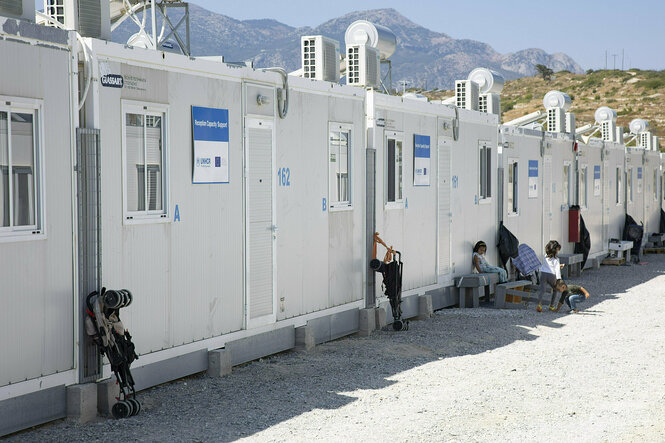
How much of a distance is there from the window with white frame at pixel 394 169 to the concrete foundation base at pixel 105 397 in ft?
16.6

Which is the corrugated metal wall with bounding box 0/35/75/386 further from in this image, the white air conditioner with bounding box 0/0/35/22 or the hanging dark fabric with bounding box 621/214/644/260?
the hanging dark fabric with bounding box 621/214/644/260

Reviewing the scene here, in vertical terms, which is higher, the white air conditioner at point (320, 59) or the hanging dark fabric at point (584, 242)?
the white air conditioner at point (320, 59)

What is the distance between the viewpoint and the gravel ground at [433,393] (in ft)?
19.2

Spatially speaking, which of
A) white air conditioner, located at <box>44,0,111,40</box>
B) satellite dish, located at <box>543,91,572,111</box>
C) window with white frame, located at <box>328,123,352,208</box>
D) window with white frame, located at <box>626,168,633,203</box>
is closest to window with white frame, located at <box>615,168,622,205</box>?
window with white frame, located at <box>626,168,633,203</box>

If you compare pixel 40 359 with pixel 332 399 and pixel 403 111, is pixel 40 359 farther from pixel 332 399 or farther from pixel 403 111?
pixel 403 111

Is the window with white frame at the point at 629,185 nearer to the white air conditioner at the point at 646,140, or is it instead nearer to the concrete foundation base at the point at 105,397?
the white air conditioner at the point at 646,140

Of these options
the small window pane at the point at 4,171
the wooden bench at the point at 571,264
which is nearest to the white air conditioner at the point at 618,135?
the wooden bench at the point at 571,264

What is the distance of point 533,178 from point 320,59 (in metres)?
6.77

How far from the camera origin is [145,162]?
672cm

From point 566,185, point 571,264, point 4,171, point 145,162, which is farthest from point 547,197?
point 4,171

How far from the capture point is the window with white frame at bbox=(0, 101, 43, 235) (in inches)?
215

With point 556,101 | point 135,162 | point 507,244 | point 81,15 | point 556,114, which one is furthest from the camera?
point 556,101

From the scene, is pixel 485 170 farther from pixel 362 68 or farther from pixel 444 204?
pixel 362 68

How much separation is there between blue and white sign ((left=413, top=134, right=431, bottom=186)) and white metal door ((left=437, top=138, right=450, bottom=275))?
0.41m
